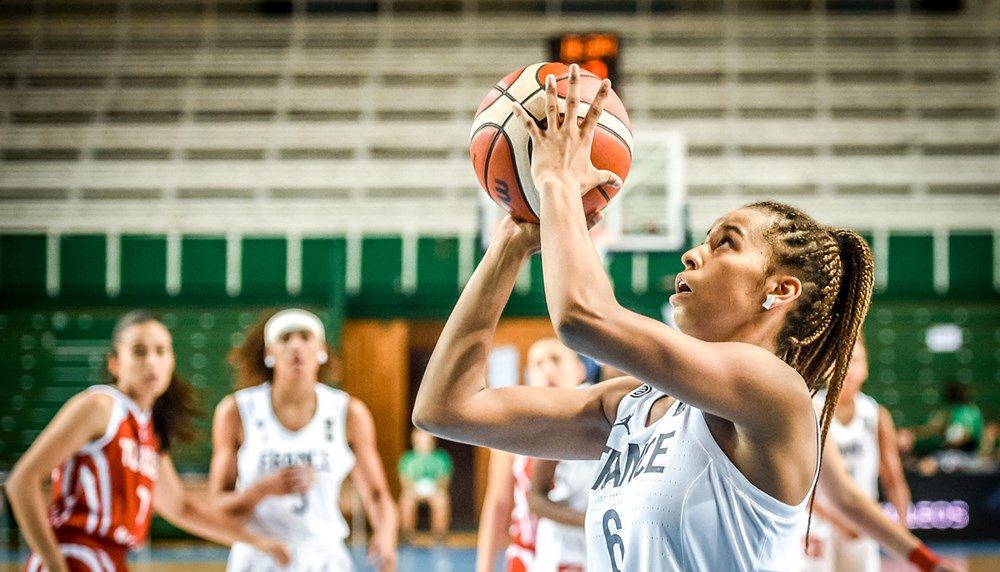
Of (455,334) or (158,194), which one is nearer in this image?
(455,334)

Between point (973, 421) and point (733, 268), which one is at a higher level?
point (733, 268)

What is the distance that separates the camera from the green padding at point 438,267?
13180mm

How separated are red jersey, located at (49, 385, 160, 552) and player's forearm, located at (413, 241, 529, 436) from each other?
8.05ft

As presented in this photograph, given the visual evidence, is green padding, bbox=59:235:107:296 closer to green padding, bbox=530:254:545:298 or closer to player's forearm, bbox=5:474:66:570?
green padding, bbox=530:254:545:298

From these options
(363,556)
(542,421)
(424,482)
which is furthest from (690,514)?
(424,482)

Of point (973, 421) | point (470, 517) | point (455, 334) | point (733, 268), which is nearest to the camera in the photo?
point (733, 268)

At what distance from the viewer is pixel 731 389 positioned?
1.70 m

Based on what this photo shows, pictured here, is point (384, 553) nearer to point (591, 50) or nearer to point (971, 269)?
point (591, 50)

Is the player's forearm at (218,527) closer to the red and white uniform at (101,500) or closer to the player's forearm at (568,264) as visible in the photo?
the red and white uniform at (101,500)

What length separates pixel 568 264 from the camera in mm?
1674

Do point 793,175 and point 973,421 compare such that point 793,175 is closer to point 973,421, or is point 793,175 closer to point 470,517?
point 973,421

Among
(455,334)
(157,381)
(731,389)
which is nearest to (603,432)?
(455,334)

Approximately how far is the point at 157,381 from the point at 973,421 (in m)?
10.2

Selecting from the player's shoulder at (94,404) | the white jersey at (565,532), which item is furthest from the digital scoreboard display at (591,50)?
the player's shoulder at (94,404)
